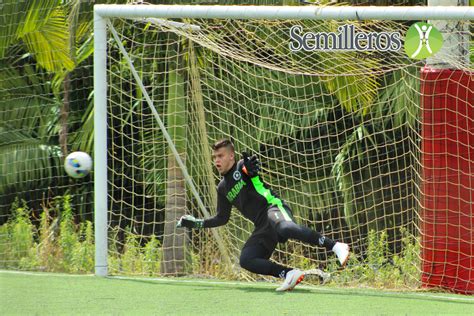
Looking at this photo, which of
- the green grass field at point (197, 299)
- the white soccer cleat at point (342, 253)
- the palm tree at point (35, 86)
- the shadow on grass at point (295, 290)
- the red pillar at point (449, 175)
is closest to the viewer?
the green grass field at point (197, 299)

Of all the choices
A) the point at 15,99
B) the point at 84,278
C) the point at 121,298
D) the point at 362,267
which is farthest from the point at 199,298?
the point at 15,99

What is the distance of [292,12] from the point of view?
9.28 metres

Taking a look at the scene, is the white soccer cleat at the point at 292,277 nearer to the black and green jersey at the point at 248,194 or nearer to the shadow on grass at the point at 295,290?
the shadow on grass at the point at 295,290

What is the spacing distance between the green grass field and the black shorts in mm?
383

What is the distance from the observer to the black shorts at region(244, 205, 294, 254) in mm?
8773

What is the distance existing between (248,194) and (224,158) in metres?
0.37

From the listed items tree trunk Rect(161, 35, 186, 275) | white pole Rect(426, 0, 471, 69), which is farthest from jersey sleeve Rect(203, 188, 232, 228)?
tree trunk Rect(161, 35, 186, 275)

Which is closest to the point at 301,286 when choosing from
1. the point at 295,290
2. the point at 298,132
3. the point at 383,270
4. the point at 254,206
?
the point at 295,290

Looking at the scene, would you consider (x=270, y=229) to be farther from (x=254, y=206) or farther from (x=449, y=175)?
(x=449, y=175)

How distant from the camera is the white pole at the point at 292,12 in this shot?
855 cm

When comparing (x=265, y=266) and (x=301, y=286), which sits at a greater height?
(x=265, y=266)

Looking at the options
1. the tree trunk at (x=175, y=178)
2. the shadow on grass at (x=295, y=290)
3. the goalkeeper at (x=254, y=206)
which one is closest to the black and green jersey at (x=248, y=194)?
the goalkeeper at (x=254, y=206)

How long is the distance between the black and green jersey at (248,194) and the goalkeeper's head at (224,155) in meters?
0.05

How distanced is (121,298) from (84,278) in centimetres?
147
